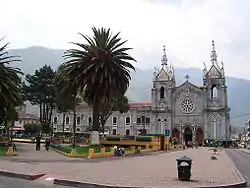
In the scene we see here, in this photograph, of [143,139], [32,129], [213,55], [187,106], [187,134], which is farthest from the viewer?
[213,55]

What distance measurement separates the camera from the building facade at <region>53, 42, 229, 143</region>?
349 ft

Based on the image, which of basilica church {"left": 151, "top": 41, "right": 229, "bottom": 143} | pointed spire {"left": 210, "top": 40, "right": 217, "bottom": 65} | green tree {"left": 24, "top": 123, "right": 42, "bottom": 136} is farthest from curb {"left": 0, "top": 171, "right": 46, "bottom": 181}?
pointed spire {"left": 210, "top": 40, "right": 217, "bottom": 65}

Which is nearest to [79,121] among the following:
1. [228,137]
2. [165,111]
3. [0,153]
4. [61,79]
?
[165,111]

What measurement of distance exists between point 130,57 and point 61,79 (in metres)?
8.12

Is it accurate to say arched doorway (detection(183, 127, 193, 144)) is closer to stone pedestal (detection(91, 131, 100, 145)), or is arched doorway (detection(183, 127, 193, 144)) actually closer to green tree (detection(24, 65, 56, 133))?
green tree (detection(24, 65, 56, 133))

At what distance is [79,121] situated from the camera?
122 metres

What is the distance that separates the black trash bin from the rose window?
94.3m

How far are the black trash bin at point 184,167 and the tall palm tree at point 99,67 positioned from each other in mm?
26523

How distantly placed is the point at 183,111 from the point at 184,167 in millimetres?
94956

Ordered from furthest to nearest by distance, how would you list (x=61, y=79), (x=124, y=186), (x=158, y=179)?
1. (x=61, y=79)
2. (x=158, y=179)
3. (x=124, y=186)

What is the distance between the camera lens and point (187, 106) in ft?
360

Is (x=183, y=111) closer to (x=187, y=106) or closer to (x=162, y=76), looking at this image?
(x=187, y=106)

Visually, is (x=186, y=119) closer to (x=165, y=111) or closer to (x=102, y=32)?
(x=165, y=111)

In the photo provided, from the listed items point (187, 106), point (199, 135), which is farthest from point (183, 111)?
point (199, 135)
